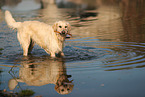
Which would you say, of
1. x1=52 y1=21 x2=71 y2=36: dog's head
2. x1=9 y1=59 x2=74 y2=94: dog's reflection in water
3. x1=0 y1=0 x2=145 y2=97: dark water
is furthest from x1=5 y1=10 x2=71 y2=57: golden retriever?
x1=9 y1=59 x2=74 y2=94: dog's reflection in water

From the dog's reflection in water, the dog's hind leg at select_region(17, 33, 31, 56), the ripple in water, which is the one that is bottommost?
the dog's reflection in water

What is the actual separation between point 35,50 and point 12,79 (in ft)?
13.5

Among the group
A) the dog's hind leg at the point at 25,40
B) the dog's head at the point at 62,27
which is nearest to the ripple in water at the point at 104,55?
the dog's head at the point at 62,27

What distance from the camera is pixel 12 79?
21.2 feet

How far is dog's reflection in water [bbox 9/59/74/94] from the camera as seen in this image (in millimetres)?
5934

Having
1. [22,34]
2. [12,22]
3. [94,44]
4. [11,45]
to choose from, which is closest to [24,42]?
[22,34]

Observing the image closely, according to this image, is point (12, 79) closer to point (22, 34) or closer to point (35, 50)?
point (22, 34)

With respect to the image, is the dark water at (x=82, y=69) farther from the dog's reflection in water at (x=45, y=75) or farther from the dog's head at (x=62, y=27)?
the dog's head at (x=62, y=27)

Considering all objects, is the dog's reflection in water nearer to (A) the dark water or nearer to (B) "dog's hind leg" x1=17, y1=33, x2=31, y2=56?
(A) the dark water

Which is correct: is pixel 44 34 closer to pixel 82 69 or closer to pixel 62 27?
pixel 62 27

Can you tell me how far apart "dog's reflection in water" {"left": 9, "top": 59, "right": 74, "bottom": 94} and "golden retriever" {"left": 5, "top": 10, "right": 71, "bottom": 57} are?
522 mm

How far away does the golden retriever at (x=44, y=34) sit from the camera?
8.34 meters

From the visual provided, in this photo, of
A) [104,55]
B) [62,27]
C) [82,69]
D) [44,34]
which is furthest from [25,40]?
[82,69]

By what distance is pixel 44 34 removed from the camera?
8.81 metres
